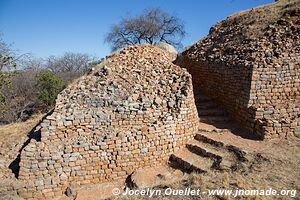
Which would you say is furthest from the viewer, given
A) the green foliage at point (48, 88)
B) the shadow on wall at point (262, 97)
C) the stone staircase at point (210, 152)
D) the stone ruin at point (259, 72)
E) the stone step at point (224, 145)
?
the green foliage at point (48, 88)

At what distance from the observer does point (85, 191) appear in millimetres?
5711

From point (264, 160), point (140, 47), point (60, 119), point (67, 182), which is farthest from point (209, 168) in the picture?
point (140, 47)

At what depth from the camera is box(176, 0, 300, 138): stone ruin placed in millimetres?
6945

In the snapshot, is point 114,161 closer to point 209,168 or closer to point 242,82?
point 209,168

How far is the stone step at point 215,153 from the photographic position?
5648mm

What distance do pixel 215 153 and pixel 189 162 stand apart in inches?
26.8

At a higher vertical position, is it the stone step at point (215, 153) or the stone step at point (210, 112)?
the stone step at point (210, 112)

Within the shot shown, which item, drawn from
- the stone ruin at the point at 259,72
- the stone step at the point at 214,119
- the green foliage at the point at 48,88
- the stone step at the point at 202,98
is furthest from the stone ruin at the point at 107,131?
the green foliage at the point at 48,88

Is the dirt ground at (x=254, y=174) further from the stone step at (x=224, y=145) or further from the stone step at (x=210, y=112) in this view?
the stone step at (x=210, y=112)

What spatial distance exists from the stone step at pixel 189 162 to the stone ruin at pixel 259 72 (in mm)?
1888

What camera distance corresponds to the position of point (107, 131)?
615 centimetres

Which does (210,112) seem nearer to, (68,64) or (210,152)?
(210,152)

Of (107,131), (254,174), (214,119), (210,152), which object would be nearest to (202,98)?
(214,119)

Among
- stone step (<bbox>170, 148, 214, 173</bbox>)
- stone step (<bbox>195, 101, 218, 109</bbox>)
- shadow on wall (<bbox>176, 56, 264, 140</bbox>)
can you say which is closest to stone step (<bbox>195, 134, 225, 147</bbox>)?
stone step (<bbox>170, 148, 214, 173</bbox>)
